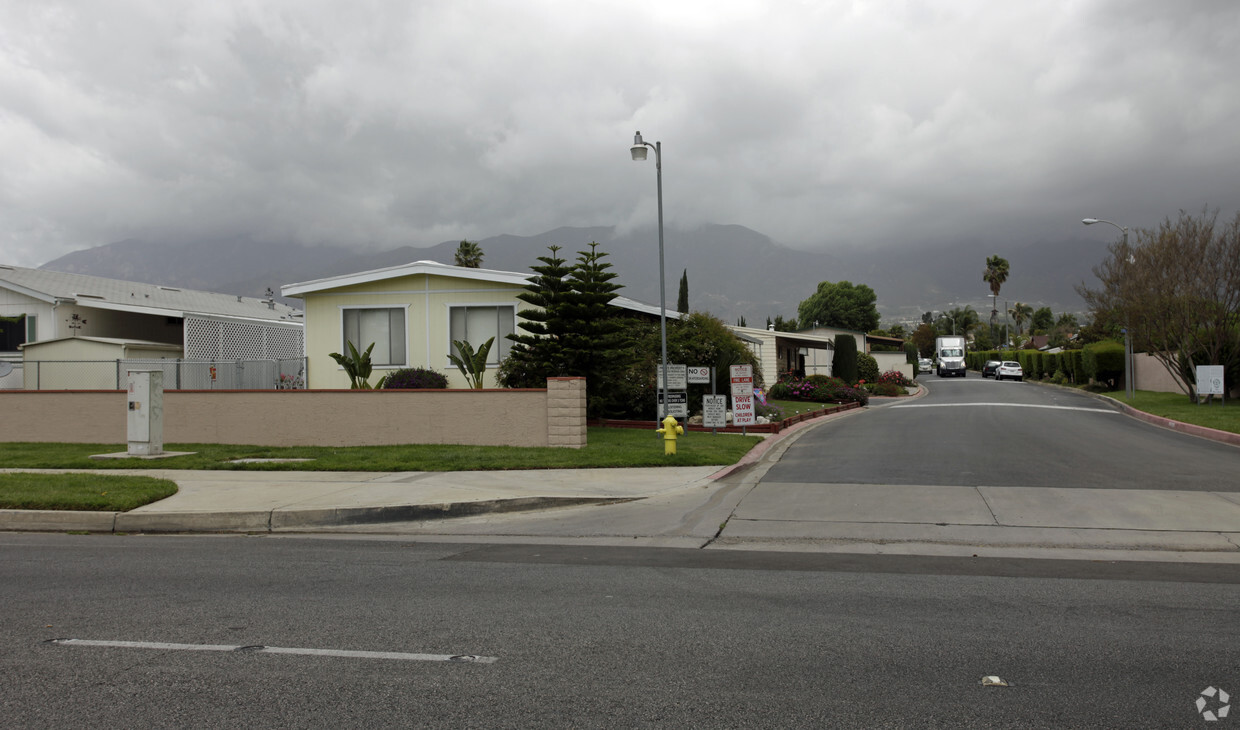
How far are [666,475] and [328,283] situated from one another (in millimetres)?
13701

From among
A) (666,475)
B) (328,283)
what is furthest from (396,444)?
(328,283)

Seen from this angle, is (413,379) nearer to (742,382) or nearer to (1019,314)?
(742,382)

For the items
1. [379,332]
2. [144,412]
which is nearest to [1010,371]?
[379,332]

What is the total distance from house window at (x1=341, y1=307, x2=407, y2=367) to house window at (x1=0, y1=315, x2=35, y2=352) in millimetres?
12150

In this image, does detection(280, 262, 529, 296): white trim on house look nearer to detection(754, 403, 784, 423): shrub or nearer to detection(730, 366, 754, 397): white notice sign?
detection(730, 366, 754, 397): white notice sign

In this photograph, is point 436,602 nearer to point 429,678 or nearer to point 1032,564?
point 429,678

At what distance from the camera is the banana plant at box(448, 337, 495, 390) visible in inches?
858

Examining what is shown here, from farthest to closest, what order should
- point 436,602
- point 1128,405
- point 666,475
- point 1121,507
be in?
point 1128,405
point 666,475
point 1121,507
point 436,602

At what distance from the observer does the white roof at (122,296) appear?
27734mm

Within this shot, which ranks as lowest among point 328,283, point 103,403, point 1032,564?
point 1032,564

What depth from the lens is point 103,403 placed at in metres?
18.5

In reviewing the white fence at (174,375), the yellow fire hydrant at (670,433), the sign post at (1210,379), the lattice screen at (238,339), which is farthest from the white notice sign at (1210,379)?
the lattice screen at (238,339)

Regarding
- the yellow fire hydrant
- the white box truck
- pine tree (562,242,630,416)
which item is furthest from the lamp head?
the white box truck

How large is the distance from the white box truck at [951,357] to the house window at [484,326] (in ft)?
192
